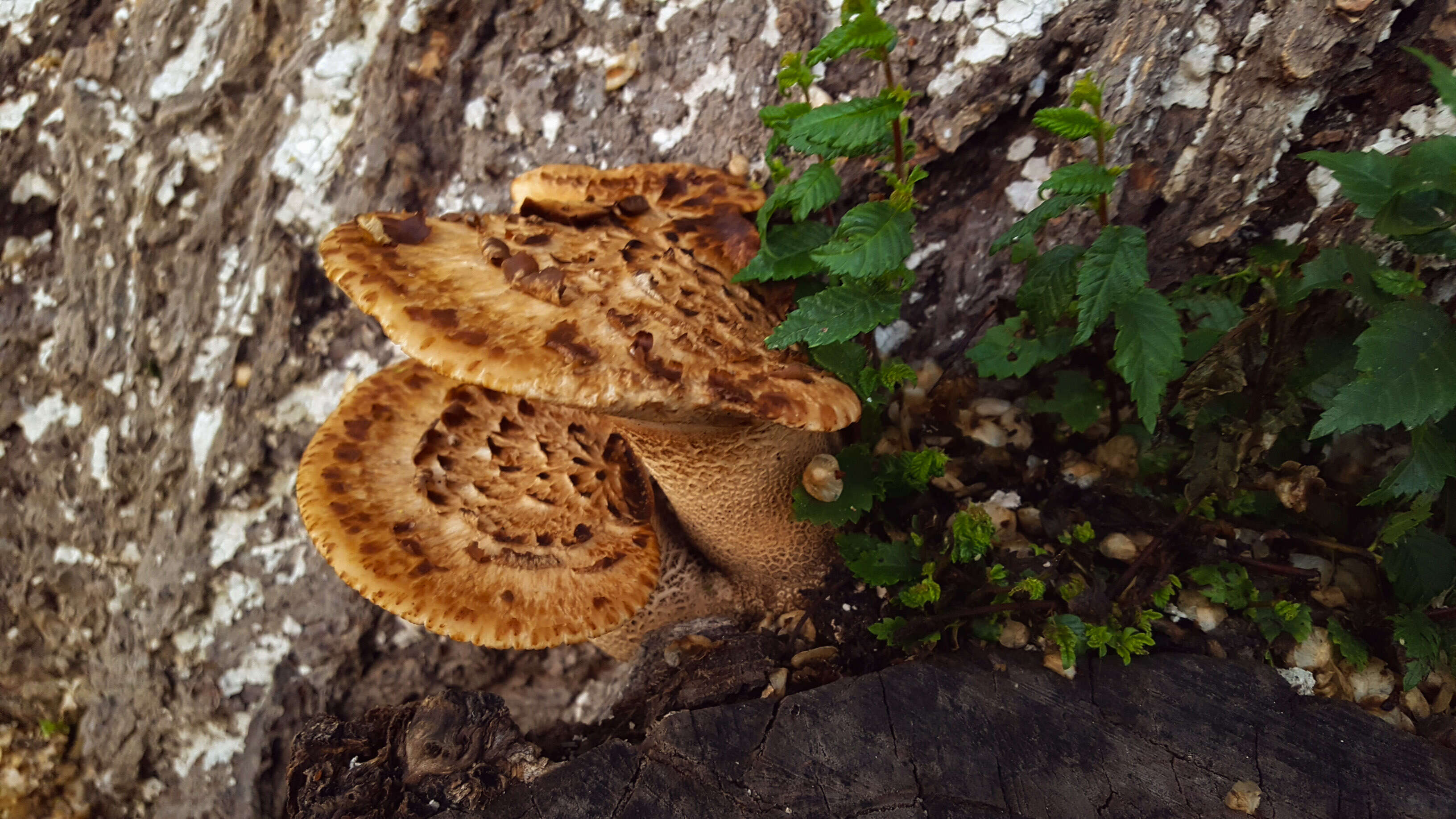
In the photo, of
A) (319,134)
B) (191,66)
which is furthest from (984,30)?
(191,66)

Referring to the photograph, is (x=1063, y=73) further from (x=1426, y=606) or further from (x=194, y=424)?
(x=194, y=424)

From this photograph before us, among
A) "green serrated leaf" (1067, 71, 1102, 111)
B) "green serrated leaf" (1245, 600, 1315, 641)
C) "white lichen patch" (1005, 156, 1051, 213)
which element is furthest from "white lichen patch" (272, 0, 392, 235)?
"green serrated leaf" (1245, 600, 1315, 641)

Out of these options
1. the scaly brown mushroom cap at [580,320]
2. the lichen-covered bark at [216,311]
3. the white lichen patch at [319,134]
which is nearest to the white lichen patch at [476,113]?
the lichen-covered bark at [216,311]

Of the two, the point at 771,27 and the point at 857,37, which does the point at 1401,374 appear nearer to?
the point at 857,37

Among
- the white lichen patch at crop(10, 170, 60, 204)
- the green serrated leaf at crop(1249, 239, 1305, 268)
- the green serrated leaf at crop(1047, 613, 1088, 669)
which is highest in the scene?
the white lichen patch at crop(10, 170, 60, 204)

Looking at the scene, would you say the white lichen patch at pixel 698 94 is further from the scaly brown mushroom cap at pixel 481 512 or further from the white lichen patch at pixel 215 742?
the white lichen patch at pixel 215 742

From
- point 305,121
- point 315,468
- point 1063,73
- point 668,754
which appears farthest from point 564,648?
point 1063,73

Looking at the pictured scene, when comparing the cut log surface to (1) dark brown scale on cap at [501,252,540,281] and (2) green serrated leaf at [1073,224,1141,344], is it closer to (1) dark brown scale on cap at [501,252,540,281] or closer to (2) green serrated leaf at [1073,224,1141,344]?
(2) green serrated leaf at [1073,224,1141,344]
